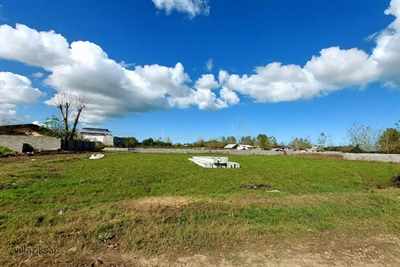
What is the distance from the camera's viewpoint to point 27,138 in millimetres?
30000

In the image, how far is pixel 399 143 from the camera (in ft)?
128

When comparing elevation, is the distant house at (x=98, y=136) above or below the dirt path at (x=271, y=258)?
above

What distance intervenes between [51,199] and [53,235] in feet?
8.82

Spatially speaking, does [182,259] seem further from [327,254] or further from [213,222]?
[327,254]

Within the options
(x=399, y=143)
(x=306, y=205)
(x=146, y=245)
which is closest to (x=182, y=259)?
(x=146, y=245)

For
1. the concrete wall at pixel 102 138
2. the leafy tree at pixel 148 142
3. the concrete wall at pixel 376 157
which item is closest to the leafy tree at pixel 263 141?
the leafy tree at pixel 148 142

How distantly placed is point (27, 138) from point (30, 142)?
655mm

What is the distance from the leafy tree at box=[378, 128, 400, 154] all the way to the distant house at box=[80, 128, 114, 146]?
2462 inches

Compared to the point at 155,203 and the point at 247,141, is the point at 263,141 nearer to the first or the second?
the point at 247,141

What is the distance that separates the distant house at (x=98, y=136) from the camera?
80731 millimetres

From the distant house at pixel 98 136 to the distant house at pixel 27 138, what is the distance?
33671mm

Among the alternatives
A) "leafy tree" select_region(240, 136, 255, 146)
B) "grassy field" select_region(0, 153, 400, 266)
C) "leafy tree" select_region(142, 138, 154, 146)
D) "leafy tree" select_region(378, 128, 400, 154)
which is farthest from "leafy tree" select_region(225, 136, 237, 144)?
"grassy field" select_region(0, 153, 400, 266)

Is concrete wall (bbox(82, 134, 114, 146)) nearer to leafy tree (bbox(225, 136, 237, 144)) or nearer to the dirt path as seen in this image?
leafy tree (bbox(225, 136, 237, 144))

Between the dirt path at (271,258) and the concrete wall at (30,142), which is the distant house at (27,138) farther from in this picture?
the dirt path at (271,258)
